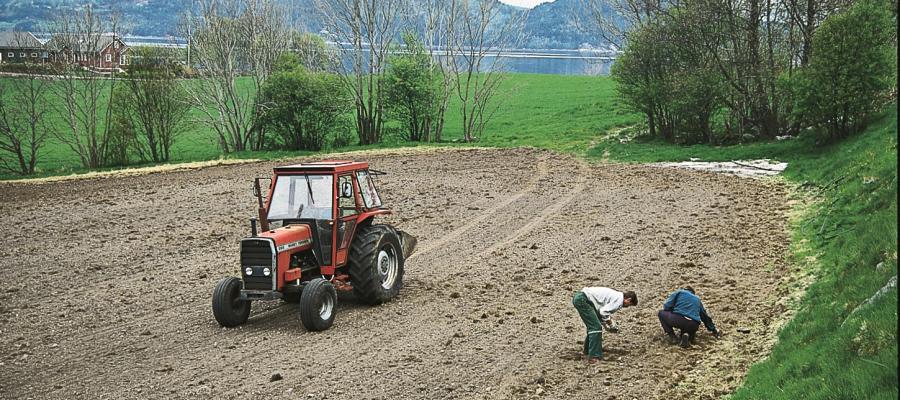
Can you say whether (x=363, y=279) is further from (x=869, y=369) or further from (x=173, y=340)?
(x=869, y=369)

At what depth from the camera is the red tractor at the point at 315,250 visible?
11.9 m

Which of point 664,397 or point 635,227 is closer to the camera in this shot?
point 664,397

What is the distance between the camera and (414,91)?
145 feet

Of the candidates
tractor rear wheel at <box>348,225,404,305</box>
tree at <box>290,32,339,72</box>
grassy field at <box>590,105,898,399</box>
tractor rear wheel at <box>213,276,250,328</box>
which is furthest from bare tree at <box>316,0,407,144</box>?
tractor rear wheel at <box>213,276,250,328</box>

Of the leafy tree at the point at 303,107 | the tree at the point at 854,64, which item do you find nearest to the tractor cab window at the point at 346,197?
the tree at the point at 854,64

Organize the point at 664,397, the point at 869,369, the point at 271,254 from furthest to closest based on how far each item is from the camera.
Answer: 1. the point at 271,254
2. the point at 664,397
3. the point at 869,369

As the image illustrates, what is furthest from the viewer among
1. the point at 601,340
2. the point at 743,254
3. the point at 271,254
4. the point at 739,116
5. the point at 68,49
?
the point at 68,49

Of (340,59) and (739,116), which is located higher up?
(340,59)

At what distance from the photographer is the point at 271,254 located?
38.7ft

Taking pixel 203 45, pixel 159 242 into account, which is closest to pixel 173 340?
pixel 159 242

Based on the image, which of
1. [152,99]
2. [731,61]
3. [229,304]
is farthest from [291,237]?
[152,99]

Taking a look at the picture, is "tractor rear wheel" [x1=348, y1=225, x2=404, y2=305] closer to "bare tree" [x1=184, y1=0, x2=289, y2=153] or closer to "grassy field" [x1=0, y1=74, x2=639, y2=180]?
"grassy field" [x1=0, y1=74, x2=639, y2=180]

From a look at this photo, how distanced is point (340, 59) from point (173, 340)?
33.5 metres

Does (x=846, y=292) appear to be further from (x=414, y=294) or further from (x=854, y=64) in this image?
(x=854, y=64)
